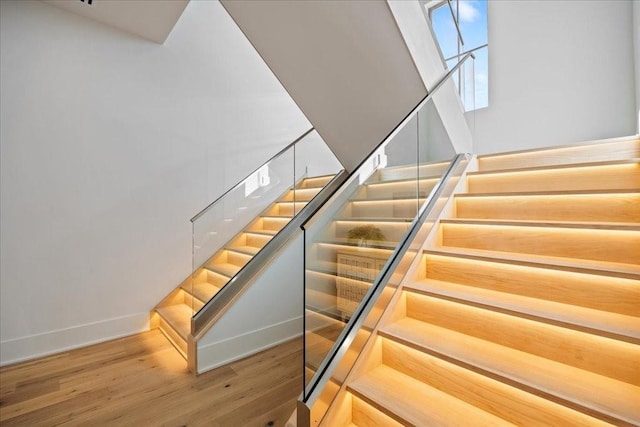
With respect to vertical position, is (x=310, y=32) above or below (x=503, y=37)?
below

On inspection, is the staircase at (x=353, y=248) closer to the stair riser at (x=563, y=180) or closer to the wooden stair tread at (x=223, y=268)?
the stair riser at (x=563, y=180)

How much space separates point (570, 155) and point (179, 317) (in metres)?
4.03

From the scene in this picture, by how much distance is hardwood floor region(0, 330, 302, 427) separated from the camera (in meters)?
1.99

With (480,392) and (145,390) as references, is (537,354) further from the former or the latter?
(145,390)

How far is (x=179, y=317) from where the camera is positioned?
3.25 m

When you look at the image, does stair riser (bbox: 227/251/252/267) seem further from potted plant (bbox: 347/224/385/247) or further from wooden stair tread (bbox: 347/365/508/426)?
wooden stair tread (bbox: 347/365/508/426)

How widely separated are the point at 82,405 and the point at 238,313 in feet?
3.96

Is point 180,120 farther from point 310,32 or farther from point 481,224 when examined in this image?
point 481,224

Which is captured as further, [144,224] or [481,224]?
[144,224]

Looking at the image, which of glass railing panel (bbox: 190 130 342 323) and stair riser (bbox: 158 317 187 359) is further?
glass railing panel (bbox: 190 130 342 323)

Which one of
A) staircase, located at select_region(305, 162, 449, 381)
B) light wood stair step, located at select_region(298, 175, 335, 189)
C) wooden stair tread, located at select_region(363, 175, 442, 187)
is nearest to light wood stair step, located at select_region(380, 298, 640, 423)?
staircase, located at select_region(305, 162, 449, 381)

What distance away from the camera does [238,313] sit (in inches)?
111

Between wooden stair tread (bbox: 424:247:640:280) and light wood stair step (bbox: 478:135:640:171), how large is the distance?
118 centimetres

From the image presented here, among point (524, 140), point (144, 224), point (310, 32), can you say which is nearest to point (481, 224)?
point (310, 32)
